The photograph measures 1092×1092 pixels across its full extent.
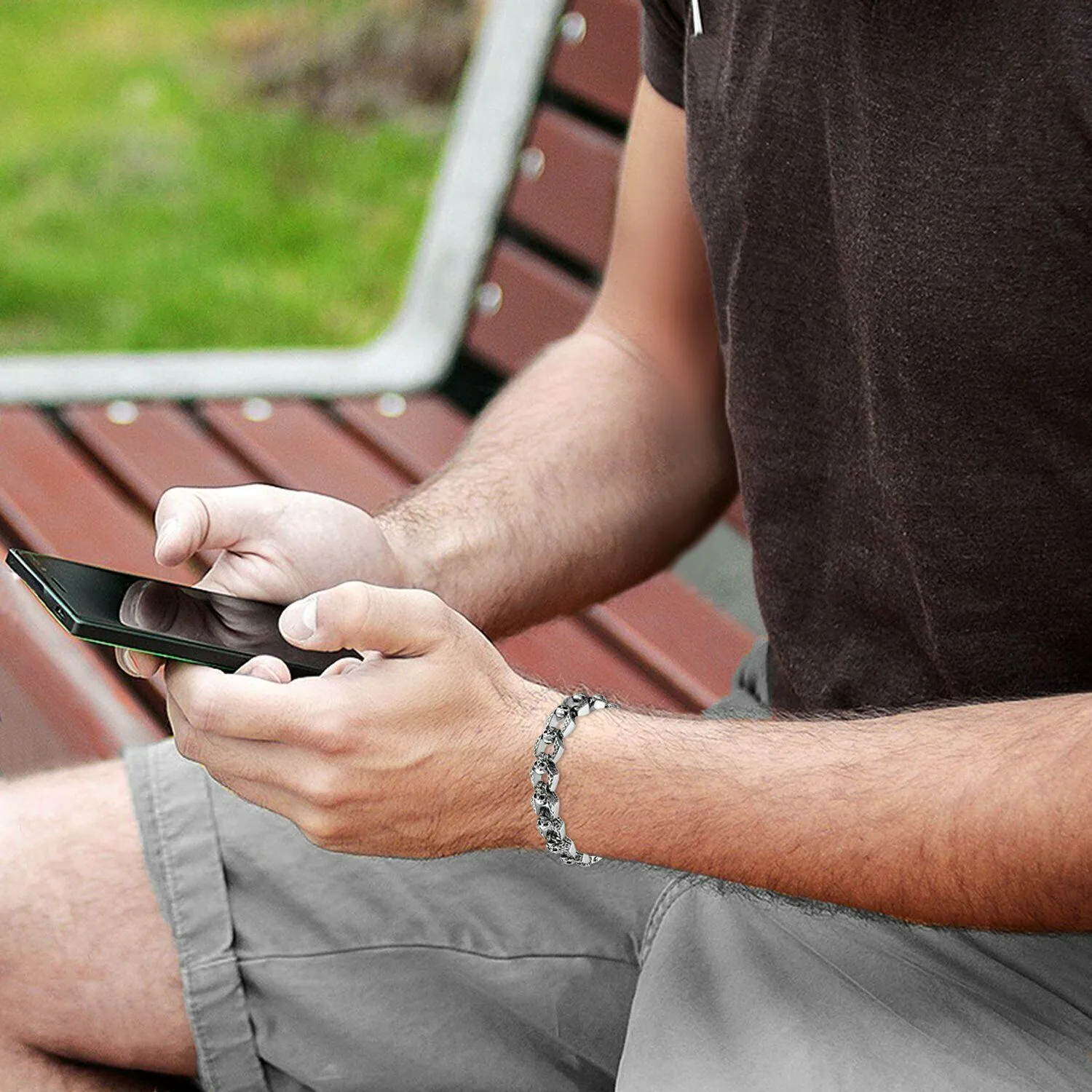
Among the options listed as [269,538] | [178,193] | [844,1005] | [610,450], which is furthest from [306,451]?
[178,193]

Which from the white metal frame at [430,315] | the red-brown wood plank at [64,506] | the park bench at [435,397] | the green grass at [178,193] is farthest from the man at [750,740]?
the green grass at [178,193]

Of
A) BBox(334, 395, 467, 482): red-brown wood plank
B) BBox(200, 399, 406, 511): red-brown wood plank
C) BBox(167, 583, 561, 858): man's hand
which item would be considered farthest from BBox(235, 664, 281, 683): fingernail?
BBox(334, 395, 467, 482): red-brown wood plank

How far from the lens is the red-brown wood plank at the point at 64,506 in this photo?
2.36 m

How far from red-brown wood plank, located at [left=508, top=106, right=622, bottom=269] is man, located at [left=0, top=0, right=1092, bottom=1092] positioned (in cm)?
96

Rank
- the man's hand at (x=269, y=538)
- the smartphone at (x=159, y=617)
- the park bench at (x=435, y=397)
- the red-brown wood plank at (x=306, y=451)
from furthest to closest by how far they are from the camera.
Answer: the red-brown wood plank at (x=306, y=451)
the park bench at (x=435, y=397)
the man's hand at (x=269, y=538)
the smartphone at (x=159, y=617)

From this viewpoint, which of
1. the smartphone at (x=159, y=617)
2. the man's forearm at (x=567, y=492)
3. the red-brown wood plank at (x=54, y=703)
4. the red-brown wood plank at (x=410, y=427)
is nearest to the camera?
the smartphone at (x=159, y=617)

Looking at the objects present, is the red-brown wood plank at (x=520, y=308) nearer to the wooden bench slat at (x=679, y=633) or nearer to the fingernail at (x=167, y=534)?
the wooden bench slat at (x=679, y=633)

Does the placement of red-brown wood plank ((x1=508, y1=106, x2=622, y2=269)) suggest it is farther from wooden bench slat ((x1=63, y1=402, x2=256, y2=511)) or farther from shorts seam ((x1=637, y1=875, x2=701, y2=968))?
shorts seam ((x1=637, y1=875, x2=701, y2=968))

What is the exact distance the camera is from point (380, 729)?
4.15 ft

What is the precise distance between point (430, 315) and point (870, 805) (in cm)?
191

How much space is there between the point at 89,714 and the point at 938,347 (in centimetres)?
116

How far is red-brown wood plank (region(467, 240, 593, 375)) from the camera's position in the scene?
9.25ft

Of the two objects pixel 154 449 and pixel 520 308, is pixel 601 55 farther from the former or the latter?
pixel 154 449

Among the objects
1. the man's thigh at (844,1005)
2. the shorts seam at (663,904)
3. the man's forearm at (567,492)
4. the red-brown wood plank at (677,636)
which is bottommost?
the red-brown wood plank at (677,636)
